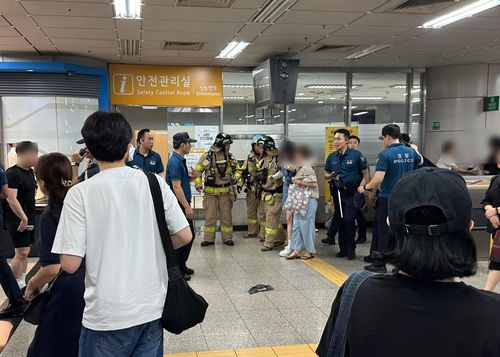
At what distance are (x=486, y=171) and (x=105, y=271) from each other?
20.0 ft

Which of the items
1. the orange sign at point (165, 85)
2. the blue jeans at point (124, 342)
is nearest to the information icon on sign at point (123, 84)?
the orange sign at point (165, 85)

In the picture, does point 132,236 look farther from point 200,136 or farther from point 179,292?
point 200,136

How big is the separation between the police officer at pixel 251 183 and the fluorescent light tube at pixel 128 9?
2634mm

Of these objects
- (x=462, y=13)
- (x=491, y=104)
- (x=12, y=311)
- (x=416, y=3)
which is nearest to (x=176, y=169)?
(x=12, y=311)

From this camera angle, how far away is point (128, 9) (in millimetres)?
5090

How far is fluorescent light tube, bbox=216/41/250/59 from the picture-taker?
6.88 metres

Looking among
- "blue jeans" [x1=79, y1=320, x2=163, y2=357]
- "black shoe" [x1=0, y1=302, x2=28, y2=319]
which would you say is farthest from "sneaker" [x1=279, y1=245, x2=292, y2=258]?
"blue jeans" [x1=79, y1=320, x2=163, y2=357]

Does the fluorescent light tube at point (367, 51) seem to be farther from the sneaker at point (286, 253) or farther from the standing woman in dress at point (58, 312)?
the standing woman in dress at point (58, 312)

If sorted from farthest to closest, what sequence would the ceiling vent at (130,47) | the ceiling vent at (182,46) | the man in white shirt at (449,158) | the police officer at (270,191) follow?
the ceiling vent at (182,46) < the ceiling vent at (130,47) < the police officer at (270,191) < the man in white shirt at (449,158)

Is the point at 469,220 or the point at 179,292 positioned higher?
the point at 469,220

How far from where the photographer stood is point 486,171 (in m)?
6.31

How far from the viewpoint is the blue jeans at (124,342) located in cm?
168

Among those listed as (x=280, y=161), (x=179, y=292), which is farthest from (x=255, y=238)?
(x=179, y=292)

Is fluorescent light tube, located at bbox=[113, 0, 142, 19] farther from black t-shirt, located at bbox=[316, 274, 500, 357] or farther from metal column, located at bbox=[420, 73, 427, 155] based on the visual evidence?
metal column, located at bbox=[420, 73, 427, 155]
